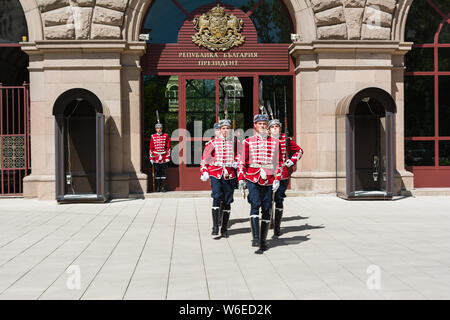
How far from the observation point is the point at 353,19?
1288 cm

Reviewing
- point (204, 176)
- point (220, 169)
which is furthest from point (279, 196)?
point (204, 176)

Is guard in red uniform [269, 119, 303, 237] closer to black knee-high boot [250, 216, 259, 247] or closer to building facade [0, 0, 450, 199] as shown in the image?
black knee-high boot [250, 216, 259, 247]

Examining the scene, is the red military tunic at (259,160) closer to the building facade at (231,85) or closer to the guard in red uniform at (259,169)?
the guard in red uniform at (259,169)

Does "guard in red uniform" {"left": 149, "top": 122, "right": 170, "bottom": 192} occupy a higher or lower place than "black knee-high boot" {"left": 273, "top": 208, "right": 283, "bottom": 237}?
higher

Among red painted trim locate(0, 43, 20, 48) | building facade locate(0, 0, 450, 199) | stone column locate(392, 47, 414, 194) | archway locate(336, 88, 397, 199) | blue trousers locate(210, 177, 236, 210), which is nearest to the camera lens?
blue trousers locate(210, 177, 236, 210)

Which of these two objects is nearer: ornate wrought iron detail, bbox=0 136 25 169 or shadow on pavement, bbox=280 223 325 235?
shadow on pavement, bbox=280 223 325 235

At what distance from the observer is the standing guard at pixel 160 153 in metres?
13.2

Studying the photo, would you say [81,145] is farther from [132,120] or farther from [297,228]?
[297,228]

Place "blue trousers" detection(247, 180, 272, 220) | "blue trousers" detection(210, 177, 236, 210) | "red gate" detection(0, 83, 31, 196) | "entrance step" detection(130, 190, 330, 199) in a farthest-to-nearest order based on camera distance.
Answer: "red gate" detection(0, 83, 31, 196) → "entrance step" detection(130, 190, 330, 199) → "blue trousers" detection(210, 177, 236, 210) → "blue trousers" detection(247, 180, 272, 220)

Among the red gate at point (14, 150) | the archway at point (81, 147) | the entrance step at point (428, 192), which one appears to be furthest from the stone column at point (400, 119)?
the red gate at point (14, 150)

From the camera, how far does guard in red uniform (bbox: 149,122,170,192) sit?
13211 mm

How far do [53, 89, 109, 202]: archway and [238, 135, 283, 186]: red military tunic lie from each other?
5.69 metres

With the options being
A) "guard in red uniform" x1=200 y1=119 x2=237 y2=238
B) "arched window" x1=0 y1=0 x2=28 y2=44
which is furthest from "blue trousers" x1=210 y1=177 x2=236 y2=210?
"arched window" x1=0 y1=0 x2=28 y2=44

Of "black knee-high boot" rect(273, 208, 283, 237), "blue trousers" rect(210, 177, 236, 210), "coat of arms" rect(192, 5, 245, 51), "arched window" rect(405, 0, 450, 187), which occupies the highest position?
"coat of arms" rect(192, 5, 245, 51)
